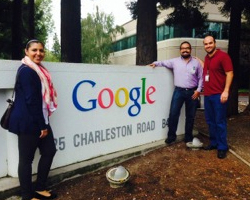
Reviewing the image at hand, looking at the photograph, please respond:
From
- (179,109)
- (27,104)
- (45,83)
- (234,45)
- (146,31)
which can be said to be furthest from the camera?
(234,45)

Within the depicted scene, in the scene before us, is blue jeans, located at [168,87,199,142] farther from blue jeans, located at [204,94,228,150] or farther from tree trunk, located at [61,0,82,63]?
tree trunk, located at [61,0,82,63]

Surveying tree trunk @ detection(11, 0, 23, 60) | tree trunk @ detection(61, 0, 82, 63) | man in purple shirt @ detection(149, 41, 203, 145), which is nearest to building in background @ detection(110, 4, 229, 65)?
tree trunk @ detection(11, 0, 23, 60)

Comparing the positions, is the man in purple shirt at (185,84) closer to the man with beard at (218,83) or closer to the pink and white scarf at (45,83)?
the man with beard at (218,83)

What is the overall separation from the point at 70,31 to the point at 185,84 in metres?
3.99

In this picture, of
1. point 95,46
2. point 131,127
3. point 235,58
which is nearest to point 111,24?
point 95,46

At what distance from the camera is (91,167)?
4516mm

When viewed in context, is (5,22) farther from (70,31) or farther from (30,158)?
(30,158)

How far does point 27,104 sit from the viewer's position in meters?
3.20

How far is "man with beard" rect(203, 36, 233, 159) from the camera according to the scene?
191 inches

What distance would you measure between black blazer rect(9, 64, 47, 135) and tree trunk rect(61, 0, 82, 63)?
4.77 m

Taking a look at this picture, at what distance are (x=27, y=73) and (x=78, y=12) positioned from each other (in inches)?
213

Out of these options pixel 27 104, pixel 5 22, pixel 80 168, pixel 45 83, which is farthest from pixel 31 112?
pixel 5 22

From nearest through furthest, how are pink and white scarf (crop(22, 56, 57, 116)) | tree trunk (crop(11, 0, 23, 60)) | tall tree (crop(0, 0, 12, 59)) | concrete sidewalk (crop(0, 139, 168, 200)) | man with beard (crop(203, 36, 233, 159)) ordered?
pink and white scarf (crop(22, 56, 57, 116)) → concrete sidewalk (crop(0, 139, 168, 200)) → man with beard (crop(203, 36, 233, 159)) → tree trunk (crop(11, 0, 23, 60)) → tall tree (crop(0, 0, 12, 59))

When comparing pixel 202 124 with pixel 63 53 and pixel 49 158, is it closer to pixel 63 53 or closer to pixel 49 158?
pixel 63 53
